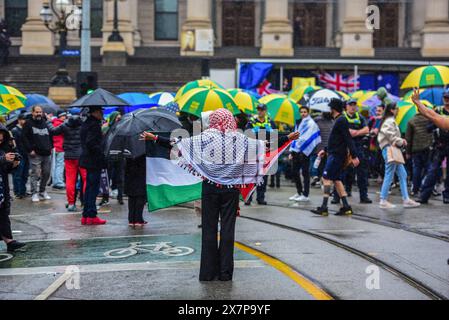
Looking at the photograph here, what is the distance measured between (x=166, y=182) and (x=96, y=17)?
33.3 m

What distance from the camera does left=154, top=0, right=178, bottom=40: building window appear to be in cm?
4502

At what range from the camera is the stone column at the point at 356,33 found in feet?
131

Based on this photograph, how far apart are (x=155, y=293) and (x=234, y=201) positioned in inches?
53.6

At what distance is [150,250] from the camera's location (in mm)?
10320

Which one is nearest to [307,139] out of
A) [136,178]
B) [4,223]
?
[136,178]

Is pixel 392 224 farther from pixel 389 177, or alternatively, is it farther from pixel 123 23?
pixel 123 23

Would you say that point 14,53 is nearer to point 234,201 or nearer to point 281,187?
point 281,187

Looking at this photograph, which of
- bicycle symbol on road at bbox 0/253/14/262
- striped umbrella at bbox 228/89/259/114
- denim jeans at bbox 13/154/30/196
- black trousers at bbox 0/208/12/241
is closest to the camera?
bicycle symbol on road at bbox 0/253/14/262

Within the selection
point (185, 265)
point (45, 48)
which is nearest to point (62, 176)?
point (185, 265)

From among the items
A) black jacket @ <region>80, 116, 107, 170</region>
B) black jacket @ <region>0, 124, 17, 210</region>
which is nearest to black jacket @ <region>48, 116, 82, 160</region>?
black jacket @ <region>80, 116, 107, 170</region>

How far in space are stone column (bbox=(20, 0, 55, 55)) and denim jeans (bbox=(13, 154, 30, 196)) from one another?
24.4 m

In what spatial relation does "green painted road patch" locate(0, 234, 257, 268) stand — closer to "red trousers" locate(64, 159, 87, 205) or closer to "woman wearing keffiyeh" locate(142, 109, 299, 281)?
"woman wearing keffiyeh" locate(142, 109, 299, 281)

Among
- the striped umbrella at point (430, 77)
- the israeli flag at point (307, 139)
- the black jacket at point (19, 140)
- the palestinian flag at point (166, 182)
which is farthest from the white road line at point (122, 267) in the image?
the striped umbrella at point (430, 77)

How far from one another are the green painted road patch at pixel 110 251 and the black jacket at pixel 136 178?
4.03ft
